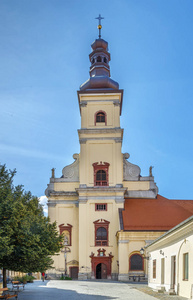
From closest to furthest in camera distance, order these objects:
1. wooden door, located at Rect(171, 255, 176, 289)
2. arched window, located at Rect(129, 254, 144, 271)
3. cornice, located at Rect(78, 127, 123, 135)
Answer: wooden door, located at Rect(171, 255, 176, 289), arched window, located at Rect(129, 254, 144, 271), cornice, located at Rect(78, 127, 123, 135)

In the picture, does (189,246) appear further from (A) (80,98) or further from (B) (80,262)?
(A) (80,98)

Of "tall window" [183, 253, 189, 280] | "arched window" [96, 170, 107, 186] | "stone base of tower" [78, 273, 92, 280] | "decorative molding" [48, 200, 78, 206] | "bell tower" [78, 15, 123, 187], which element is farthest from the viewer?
"decorative molding" [48, 200, 78, 206]

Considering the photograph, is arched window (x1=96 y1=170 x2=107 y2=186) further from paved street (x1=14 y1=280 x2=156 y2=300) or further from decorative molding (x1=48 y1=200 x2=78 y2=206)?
paved street (x1=14 y1=280 x2=156 y2=300)

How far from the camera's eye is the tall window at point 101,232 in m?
43.9

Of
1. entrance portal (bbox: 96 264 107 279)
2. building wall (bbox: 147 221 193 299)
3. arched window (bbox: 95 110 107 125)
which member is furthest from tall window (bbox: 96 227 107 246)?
building wall (bbox: 147 221 193 299)

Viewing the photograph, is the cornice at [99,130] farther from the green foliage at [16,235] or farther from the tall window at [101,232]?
the green foliage at [16,235]

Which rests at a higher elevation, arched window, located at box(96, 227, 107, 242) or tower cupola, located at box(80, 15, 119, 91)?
tower cupola, located at box(80, 15, 119, 91)

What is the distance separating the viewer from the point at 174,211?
44.6 meters

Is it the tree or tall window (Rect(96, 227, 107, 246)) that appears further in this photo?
tall window (Rect(96, 227, 107, 246))

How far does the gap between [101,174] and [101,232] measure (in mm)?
6619

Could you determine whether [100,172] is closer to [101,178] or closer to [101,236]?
[101,178]

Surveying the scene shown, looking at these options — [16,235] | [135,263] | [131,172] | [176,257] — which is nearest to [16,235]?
[16,235]

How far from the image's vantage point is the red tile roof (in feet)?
138

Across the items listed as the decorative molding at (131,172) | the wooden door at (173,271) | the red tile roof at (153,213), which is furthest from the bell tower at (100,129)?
the wooden door at (173,271)
